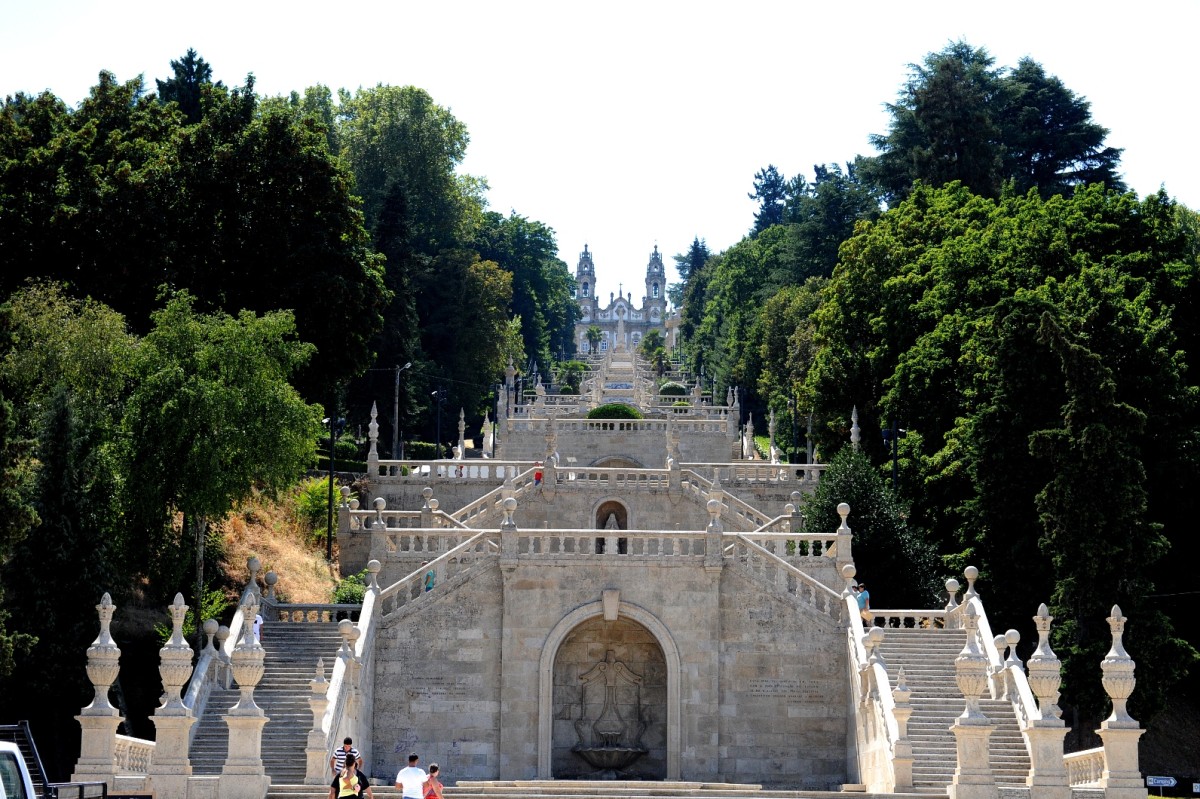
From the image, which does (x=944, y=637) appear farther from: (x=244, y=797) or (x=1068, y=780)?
(x=244, y=797)

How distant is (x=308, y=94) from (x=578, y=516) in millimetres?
54506

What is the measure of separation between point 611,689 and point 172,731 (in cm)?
1201

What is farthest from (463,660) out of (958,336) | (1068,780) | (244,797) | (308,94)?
(308,94)

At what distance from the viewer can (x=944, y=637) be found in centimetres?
3688

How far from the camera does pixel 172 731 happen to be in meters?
28.9

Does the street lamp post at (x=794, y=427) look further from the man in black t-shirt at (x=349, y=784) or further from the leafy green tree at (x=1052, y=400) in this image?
the man in black t-shirt at (x=349, y=784)

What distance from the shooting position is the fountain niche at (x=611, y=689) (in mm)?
38500

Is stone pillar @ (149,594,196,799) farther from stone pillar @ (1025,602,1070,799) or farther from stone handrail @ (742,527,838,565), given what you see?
stone pillar @ (1025,602,1070,799)

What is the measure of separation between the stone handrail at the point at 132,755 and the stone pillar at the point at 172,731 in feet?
1.48

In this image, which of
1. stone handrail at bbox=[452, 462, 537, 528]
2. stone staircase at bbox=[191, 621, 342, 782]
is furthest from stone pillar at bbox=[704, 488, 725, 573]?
stone handrail at bbox=[452, 462, 537, 528]

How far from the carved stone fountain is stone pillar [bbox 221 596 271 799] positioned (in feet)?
34.2

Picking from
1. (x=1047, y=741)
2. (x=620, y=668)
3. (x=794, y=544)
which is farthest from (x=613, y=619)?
(x=1047, y=741)

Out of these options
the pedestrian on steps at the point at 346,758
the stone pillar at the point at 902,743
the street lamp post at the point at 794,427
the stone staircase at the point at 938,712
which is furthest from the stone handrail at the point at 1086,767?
the street lamp post at the point at 794,427

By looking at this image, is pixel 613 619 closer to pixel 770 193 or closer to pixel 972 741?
pixel 972 741
